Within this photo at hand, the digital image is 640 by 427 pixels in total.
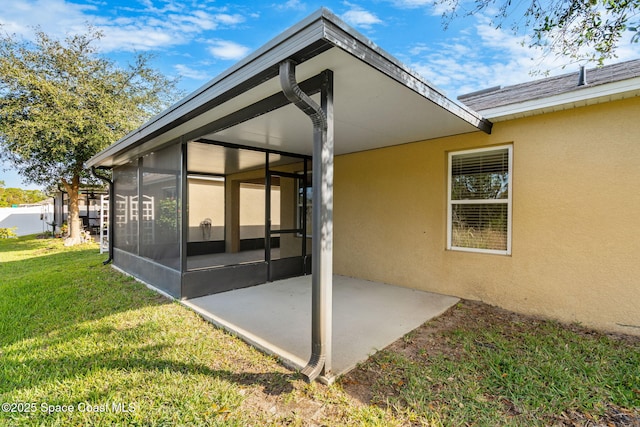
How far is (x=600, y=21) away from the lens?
3623 mm

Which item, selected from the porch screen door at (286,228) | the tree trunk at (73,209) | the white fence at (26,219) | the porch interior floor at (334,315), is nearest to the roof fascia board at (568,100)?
the porch interior floor at (334,315)

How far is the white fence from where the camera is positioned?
18784 mm

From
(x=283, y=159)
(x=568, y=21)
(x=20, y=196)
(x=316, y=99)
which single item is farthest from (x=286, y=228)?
(x=20, y=196)

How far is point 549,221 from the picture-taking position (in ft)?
13.5

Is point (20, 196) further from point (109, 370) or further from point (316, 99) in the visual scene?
point (316, 99)

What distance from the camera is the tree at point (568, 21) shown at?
3.49 m

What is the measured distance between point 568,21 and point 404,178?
9.85ft

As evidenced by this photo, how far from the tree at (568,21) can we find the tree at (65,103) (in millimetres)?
12406

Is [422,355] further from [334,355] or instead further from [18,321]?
[18,321]

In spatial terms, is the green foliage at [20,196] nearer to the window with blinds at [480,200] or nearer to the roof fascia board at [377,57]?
the window with blinds at [480,200]

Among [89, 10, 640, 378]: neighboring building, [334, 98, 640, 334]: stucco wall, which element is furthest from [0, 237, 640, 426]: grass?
[89, 10, 640, 378]: neighboring building

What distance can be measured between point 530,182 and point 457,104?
5.63 feet

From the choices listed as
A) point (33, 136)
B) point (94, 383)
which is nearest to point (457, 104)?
point (94, 383)

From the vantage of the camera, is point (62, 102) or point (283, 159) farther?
point (62, 102)
